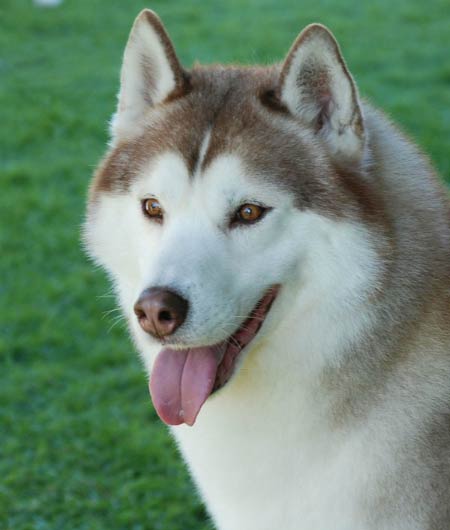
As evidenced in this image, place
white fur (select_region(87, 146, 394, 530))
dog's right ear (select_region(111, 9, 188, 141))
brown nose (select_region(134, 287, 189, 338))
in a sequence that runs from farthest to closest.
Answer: dog's right ear (select_region(111, 9, 188, 141)) < white fur (select_region(87, 146, 394, 530)) < brown nose (select_region(134, 287, 189, 338))

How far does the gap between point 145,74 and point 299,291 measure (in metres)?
0.92

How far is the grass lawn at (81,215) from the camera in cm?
439

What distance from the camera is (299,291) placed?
273cm

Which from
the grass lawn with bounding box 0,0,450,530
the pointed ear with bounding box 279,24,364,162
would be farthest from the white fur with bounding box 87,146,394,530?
the grass lawn with bounding box 0,0,450,530

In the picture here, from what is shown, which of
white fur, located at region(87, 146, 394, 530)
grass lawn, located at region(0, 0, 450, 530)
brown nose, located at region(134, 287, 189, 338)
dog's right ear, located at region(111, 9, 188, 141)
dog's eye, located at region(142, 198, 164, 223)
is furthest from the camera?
grass lawn, located at region(0, 0, 450, 530)

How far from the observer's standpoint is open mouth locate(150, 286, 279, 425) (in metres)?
2.74

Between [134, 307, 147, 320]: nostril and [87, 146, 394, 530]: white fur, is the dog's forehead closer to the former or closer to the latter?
[87, 146, 394, 530]: white fur

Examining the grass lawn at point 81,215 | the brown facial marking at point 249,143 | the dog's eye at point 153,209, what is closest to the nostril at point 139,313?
the dog's eye at point 153,209

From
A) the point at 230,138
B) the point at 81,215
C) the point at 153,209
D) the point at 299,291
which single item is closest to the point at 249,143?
the point at 230,138

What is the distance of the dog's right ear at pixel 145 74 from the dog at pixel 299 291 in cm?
1

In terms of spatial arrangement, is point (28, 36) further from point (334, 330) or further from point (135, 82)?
point (334, 330)

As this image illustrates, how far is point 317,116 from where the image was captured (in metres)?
2.85

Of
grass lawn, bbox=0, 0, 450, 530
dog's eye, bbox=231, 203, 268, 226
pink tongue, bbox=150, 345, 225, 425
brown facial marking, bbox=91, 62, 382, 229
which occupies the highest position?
brown facial marking, bbox=91, 62, 382, 229

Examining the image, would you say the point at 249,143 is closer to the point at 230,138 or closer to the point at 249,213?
the point at 230,138
